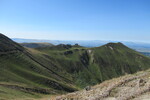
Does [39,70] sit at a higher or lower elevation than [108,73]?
higher

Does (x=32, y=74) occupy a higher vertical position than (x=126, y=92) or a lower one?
lower

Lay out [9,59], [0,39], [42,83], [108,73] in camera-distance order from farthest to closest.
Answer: [108,73], [0,39], [9,59], [42,83]

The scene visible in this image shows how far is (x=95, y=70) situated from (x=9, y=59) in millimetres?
117731

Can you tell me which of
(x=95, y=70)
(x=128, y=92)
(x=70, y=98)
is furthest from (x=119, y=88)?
(x=95, y=70)

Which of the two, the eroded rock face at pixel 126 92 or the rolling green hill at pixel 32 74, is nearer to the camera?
the eroded rock face at pixel 126 92

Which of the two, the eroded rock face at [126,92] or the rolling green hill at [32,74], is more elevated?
the eroded rock face at [126,92]

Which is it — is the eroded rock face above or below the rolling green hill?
above

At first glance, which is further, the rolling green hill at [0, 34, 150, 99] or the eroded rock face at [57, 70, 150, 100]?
the rolling green hill at [0, 34, 150, 99]

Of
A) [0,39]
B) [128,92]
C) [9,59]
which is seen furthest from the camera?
[0,39]

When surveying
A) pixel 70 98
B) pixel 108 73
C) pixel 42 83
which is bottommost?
pixel 108 73

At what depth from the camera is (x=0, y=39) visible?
127 m

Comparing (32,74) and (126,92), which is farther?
(32,74)

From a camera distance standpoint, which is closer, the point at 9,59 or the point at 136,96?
the point at 136,96

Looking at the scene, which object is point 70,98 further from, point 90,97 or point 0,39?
point 0,39
